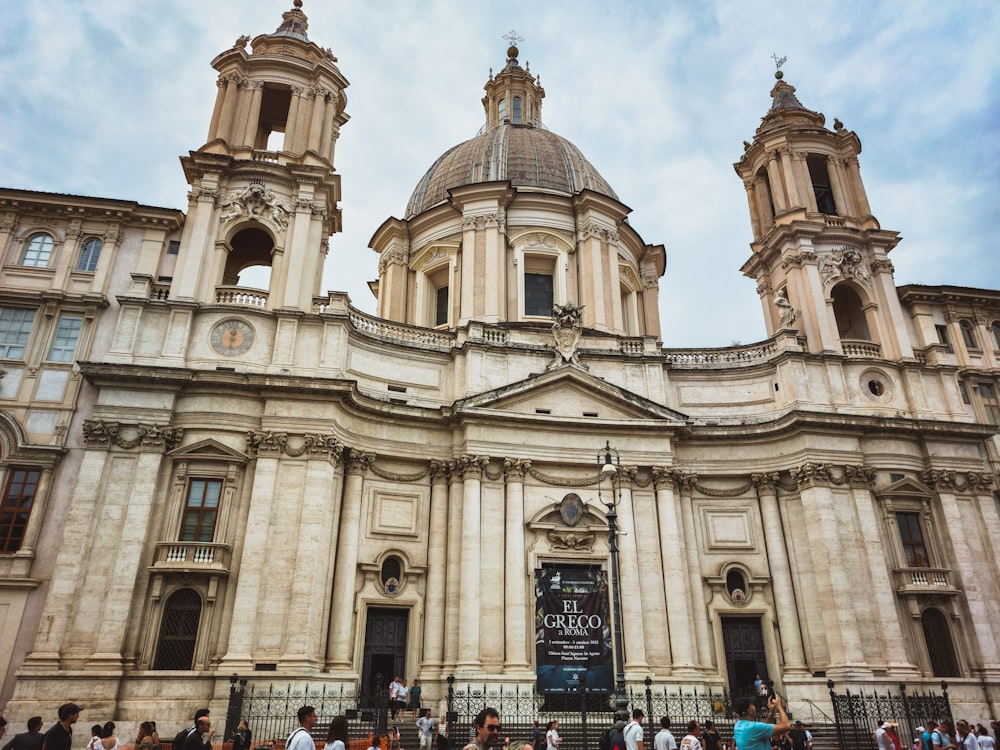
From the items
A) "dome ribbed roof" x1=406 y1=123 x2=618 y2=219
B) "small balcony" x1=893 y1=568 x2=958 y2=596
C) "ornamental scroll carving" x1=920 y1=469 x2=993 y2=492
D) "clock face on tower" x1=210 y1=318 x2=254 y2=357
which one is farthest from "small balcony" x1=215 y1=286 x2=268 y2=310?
"ornamental scroll carving" x1=920 y1=469 x2=993 y2=492

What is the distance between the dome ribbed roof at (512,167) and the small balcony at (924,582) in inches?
814

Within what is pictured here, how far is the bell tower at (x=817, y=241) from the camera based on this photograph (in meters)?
29.5

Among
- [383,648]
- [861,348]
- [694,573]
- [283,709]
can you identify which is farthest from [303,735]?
[861,348]

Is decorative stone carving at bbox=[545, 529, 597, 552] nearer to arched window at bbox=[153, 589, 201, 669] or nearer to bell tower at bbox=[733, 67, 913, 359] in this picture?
arched window at bbox=[153, 589, 201, 669]

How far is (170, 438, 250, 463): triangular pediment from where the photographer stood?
72.0 ft

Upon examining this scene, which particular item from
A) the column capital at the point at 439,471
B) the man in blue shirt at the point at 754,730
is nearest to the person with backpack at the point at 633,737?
the man in blue shirt at the point at 754,730

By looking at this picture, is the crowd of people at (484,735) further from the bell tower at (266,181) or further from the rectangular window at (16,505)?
the bell tower at (266,181)

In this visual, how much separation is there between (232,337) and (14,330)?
6.74 meters

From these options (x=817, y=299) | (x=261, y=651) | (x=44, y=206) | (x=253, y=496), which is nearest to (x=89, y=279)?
(x=44, y=206)

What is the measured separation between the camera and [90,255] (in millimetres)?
24594

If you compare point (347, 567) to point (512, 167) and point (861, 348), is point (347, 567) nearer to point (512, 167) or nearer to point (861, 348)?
point (512, 167)

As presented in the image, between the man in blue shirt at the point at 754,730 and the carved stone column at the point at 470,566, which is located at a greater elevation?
the carved stone column at the point at 470,566

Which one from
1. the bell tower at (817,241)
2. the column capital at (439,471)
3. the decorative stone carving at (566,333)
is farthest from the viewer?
the bell tower at (817,241)

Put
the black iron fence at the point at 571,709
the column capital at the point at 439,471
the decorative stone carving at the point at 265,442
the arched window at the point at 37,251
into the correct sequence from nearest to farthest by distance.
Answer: the black iron fence at the point at 571,709 < the decorative stone carving at the point at 265,442 < the arched window at the point at 37,251 < the column capital at the point at 439,471
